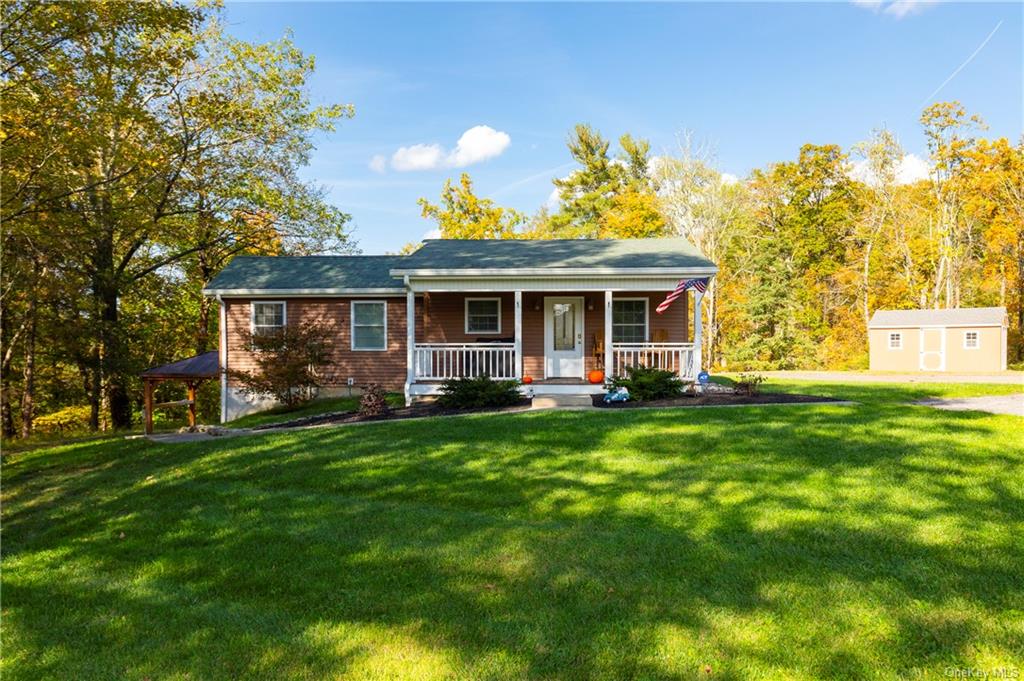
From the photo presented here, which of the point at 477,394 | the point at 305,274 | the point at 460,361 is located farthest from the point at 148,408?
the point at 477,394

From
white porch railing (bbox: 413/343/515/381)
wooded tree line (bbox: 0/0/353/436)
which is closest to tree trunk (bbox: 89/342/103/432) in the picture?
wooded tree line (bbox: 0/0/353/436)

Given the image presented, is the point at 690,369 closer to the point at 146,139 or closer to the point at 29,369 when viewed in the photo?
the point at 146,139

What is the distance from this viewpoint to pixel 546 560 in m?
4.09

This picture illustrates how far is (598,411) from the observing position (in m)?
9.55

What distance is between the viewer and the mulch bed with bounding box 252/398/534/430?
10.4m

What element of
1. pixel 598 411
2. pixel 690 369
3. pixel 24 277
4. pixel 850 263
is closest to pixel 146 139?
pixel 24 277

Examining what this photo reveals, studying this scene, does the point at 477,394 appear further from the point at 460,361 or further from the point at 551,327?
the point at 551,327

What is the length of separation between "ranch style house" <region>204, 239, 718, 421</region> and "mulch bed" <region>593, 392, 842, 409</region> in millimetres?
1502

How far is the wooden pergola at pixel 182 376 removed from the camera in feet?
41.6

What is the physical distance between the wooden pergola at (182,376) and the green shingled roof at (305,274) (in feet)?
7.48

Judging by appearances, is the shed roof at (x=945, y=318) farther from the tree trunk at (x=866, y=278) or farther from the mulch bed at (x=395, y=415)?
the mulch bed at (x=395, y=415)

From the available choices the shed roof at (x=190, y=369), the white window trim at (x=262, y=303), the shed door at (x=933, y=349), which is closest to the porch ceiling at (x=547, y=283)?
the white window trim at (x=262, y=303)

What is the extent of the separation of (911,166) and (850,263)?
5915 mm

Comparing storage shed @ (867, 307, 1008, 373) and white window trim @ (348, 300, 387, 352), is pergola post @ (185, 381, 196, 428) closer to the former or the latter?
white window trim @ (348, 300, 387, 352)
